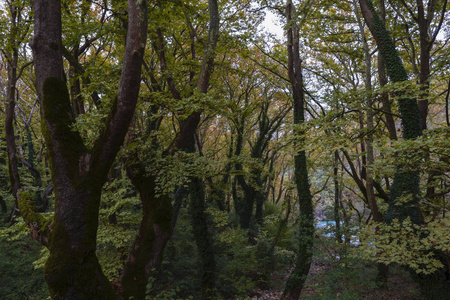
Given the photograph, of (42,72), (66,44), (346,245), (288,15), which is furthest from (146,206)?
(288,15)

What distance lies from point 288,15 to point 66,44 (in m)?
6.39

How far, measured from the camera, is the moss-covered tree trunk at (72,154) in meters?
3.70

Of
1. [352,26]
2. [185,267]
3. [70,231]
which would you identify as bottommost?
[185,267]

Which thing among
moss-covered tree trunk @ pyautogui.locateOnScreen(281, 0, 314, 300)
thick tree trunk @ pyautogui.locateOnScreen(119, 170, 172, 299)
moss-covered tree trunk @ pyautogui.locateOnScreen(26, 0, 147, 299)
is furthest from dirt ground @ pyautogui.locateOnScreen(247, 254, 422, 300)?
moss-covered tree trunk @ pyautogui.locateOnScreen(26, 0, 147, 299)

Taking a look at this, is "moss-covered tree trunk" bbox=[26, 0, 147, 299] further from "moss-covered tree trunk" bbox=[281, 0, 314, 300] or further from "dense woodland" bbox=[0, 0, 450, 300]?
"moss-covered tree trunk" bbox=[281, 0, 314, 300]

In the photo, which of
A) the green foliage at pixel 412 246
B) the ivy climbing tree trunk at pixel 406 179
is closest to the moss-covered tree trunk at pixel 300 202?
the green foliage at pixel 412 246

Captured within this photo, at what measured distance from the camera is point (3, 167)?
38.3 feet

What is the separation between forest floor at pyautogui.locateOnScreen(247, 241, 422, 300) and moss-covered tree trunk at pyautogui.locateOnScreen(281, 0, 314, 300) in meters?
0.49

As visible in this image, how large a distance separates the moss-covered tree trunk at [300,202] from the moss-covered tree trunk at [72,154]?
4639mm

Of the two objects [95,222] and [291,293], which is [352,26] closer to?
[291,293]

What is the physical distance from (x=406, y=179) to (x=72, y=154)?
761 cm

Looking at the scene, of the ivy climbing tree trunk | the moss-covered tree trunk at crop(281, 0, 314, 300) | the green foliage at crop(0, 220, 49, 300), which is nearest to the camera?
the ivy climbing tree trunk

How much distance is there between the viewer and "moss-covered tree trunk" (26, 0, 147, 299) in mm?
3697

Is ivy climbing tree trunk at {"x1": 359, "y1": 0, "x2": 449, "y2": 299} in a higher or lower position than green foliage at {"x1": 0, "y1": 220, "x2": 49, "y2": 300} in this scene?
higher
